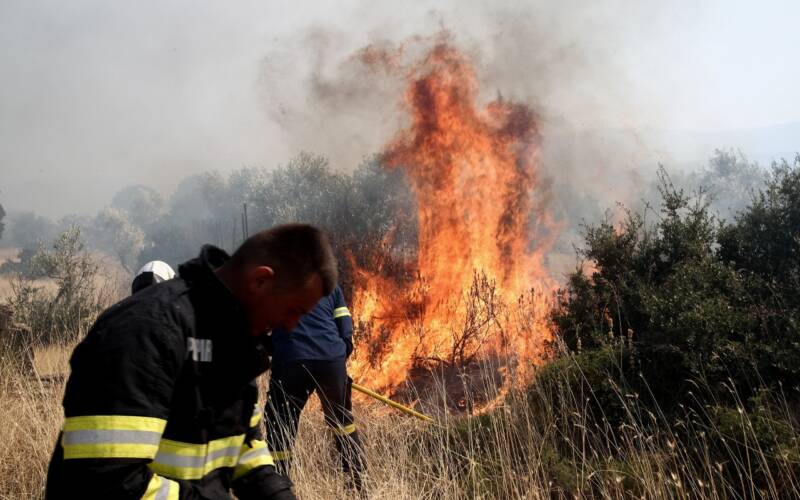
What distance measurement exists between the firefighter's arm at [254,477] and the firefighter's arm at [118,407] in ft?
1.90

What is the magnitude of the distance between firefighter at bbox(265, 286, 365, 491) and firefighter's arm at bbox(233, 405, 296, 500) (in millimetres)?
2489

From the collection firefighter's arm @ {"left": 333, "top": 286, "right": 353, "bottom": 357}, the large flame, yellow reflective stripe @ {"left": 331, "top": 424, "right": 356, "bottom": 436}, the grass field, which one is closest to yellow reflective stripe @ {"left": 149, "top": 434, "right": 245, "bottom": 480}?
the grass field

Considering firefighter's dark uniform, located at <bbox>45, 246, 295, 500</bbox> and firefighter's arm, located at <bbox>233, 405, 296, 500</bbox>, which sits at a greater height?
firefighter's dark uniform, located at <bbox>45, 246, 295, 500</bbox>

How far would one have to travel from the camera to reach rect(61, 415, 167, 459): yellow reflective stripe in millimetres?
1250

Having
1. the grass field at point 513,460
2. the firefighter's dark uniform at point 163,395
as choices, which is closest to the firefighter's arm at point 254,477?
the firefighter's dark uniform at point 163,395

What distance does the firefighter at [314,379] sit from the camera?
4562 millimetres

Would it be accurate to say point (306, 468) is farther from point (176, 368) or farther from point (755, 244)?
point (755, 244)

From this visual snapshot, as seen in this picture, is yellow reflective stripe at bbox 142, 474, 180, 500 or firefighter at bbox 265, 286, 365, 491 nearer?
yellow reflective stripe at bbox 142, 474, 180, 500

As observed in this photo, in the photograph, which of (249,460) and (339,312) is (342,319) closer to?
(339,312)

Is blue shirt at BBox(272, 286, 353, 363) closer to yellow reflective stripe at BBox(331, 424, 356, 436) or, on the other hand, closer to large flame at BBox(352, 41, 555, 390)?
yellow reflective stripe at BBox(331, 424, 356, 436)

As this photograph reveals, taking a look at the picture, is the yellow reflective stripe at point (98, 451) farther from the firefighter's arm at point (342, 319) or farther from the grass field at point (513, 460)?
the firefighter's arm at point (342, 319)

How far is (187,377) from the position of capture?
1.51 meters

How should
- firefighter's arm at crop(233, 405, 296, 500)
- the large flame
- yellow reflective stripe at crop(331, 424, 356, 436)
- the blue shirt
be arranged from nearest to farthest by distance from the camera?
firefighter's arm at crop(233, 405, 296, 500), yellow reflective stripe at crop(331, 424, 356, 436), the blue shirt, the large flame

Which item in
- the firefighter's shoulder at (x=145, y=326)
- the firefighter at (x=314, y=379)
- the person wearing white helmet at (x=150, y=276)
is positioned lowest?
the firefighter at (x=314, y=379)
